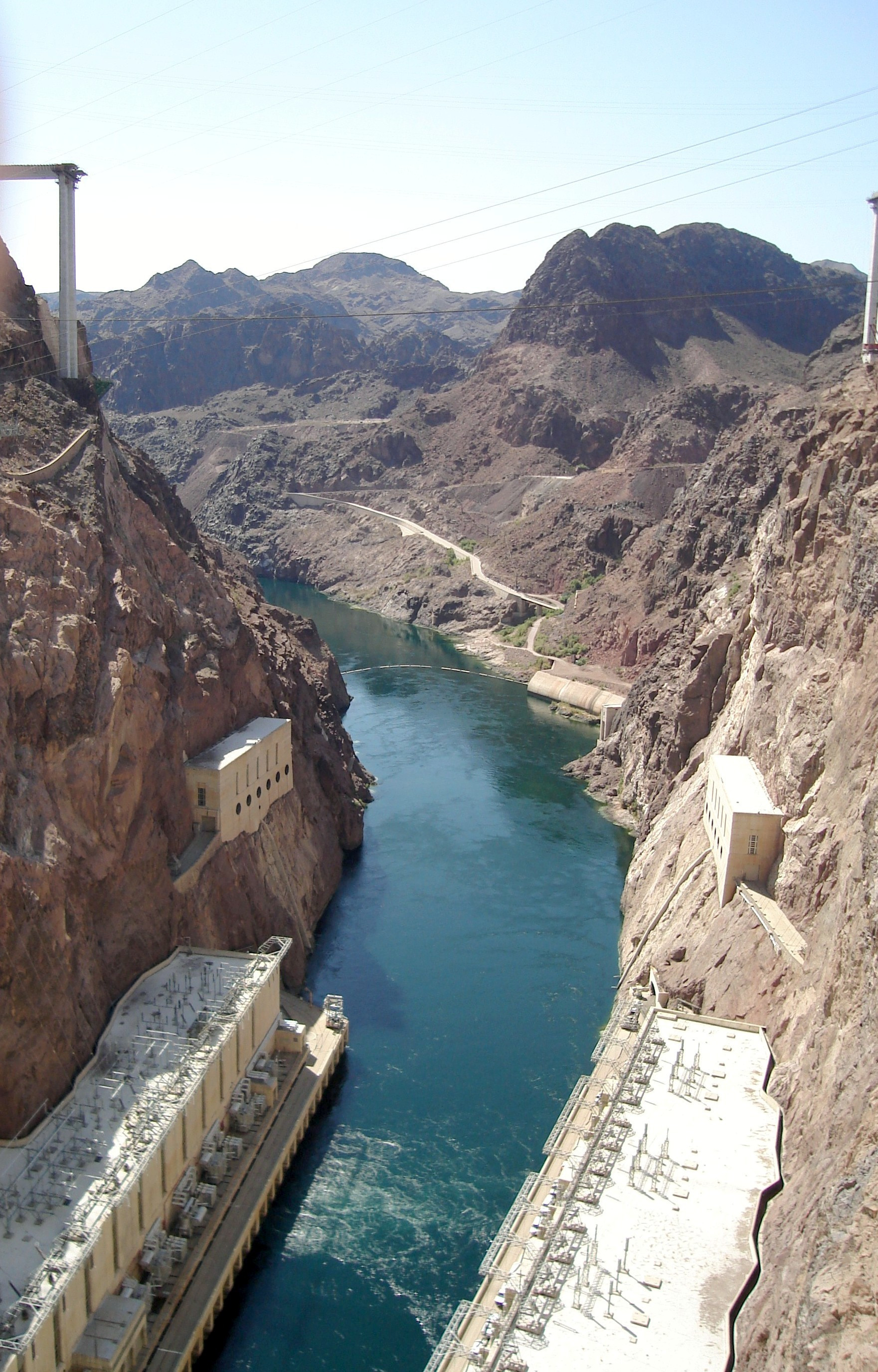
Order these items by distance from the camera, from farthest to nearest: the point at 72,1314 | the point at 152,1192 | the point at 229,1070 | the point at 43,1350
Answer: the point at 229,1070 < the point at 152,1192 < the point at 72,1314 < the point at 43,1350

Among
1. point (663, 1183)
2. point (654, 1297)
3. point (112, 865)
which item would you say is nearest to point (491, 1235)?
point (663, 1183)

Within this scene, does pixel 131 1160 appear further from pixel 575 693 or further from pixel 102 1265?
pixel 575 693

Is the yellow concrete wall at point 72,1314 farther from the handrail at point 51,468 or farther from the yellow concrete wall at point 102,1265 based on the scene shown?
the handrail at point 51,468

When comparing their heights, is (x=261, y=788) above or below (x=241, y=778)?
below

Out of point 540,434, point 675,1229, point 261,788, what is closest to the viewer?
point 675,1229

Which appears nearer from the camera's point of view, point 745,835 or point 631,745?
point 745,835

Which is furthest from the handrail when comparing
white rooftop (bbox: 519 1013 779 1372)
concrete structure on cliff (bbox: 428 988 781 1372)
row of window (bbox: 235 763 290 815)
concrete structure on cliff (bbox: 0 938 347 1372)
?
white rooftop (bbox: 519 1013 779 1372)

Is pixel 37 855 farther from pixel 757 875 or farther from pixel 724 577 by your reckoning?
pixel 724 577

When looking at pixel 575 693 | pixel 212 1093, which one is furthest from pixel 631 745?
pixel 212 1093
